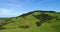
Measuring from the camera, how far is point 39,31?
9931 cm

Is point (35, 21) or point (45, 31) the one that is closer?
point (45, 31)

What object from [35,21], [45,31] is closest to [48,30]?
[45,31]

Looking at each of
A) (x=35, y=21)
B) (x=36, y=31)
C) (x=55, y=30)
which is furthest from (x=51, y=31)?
(x=35, y=21)

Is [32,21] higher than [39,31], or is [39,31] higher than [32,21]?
[32,21]

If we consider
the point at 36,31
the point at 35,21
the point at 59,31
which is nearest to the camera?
the point at 59,31

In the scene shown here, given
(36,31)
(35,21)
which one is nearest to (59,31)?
(36,31)

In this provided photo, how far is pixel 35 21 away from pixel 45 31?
313ft

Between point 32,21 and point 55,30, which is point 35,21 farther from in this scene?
point 55,30

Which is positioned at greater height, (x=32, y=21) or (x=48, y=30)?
(x=32, y=21)

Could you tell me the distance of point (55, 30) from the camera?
9656 centimetres

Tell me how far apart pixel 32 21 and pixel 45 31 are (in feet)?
324

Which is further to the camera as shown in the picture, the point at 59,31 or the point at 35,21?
the point at 35,21

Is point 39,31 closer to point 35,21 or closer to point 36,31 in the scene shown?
point 36,31

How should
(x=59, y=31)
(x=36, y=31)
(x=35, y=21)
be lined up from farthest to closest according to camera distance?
(x=35, y=21), (x=36, y=31), (x=59, y=31)
